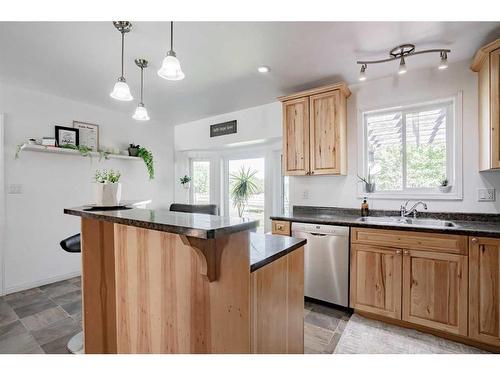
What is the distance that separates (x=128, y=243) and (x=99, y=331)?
725 mm

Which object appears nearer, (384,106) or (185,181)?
(384,106)

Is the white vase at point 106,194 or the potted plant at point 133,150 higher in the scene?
the potted plant at point 133,150

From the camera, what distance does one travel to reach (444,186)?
2439mm

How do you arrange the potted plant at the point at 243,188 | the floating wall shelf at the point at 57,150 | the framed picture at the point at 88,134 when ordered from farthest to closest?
the potted plant at the point at 243,188 → the framed picture at the point at 88,134 → the floating wall shelf at the point at 57,150

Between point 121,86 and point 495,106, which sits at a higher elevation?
point 121,86

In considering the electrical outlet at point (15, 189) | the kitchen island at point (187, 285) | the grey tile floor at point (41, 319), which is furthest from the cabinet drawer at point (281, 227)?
the electrical outlet at point (15, 189)

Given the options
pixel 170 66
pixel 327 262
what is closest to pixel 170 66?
pixel 170 66

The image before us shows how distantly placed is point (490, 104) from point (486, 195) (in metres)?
0.82

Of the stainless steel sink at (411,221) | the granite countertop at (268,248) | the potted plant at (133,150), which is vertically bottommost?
the stainless steel sink at (411,221)

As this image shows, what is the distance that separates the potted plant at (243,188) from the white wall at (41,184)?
6.38 ft

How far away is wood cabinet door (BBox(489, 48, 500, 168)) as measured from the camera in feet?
6.31

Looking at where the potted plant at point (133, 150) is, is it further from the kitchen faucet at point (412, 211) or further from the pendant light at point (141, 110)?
the kitchen faucet at point (412, 211)

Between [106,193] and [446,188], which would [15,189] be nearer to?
[106,193]

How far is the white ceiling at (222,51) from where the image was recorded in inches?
72.1
